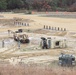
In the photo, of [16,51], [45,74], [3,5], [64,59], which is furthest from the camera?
[3,5]

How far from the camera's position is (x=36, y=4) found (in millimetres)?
80750

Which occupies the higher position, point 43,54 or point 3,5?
point 43,54

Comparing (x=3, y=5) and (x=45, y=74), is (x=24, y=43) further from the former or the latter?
(x=3, y=5)

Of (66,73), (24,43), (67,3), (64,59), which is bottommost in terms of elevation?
(67,3)

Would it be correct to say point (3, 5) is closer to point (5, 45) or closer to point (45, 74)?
point (5, 45)

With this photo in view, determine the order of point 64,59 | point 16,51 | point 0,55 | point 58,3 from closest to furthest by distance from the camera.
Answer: point 64,59 → point 0,55 → point 16,51 → point 58,3

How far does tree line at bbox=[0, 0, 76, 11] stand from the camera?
3008 inches

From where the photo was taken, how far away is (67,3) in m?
87.9

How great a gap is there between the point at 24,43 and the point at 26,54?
17.3 ft

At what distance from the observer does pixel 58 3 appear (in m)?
86.7

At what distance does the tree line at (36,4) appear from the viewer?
76.4m

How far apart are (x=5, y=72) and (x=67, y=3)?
7974 centimetres

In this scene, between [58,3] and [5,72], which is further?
[58,3]

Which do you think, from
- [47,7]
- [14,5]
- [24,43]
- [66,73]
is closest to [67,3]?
[47,7]
